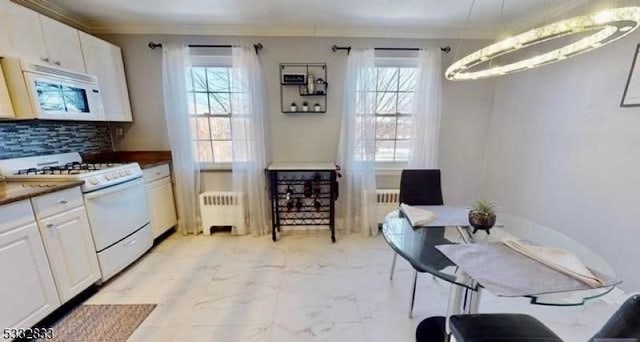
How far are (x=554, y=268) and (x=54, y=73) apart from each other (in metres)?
3.40

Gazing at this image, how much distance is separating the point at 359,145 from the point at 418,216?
1.48 m

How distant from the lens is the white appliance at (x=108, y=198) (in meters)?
2.00

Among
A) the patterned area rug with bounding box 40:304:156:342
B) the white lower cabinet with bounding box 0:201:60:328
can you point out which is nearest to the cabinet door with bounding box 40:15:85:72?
the white lower cabinet with bounding box 0:201:60:328

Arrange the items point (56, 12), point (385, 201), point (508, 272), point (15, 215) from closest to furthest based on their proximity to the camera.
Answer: point (508, 272) < point (15, 215) < point (56, 12) < point (385, 201)

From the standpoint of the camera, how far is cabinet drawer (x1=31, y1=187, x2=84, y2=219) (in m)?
1.65

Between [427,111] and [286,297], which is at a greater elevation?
[427,111]

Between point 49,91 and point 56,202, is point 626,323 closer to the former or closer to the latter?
point 56,202

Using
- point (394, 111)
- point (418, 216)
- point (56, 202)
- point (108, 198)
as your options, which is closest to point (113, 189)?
point (108, 198)

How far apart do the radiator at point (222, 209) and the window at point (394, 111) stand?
1.76 meters

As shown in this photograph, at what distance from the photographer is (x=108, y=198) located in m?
2.16

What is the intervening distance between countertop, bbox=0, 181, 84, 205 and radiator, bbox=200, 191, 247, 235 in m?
1.28

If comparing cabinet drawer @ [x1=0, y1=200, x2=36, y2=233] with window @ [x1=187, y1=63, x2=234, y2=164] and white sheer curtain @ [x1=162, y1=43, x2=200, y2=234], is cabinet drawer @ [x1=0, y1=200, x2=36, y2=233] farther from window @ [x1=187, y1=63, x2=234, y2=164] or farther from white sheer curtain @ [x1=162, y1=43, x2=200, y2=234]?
window @ [x1=187, y1=63, x2=234, y2=164]

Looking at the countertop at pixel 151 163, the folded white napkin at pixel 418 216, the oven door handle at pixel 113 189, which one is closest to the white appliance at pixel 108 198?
the oven door handle at pixel 113 189

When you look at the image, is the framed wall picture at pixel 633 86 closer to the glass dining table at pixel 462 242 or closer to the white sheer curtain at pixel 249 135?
the glass dining table at pixel 462 242
